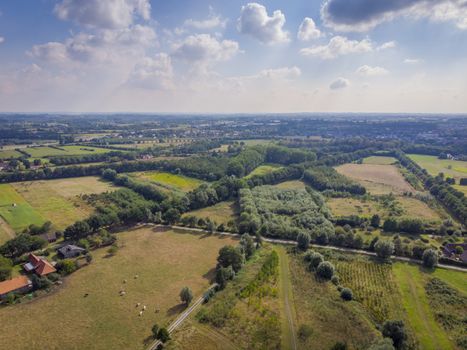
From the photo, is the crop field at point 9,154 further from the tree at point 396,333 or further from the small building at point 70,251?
the tree at point 396,333

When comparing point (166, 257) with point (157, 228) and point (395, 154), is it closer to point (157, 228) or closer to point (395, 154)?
point (157, 228)

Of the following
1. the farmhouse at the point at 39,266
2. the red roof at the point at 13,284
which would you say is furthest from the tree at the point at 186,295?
the red roof at the point at 13,284

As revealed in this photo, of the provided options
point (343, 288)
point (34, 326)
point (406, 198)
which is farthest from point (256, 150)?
point (34, 326)

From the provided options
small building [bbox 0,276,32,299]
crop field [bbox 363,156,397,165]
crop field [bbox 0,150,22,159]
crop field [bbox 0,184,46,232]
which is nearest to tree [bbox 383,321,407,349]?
small building [bbox 0,276,32,299]

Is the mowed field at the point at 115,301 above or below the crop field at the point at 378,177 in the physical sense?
above

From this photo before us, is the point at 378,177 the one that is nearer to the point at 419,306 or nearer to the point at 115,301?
the point at 419,306

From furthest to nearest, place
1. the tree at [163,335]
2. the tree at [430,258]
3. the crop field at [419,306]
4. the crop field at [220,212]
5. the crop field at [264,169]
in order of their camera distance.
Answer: the crop field at [264,169] < the crop field at [220,212] < the tree at [430,258] < the crop field at [419,306] < the tree at [163,335]
